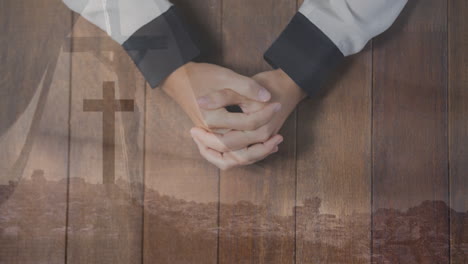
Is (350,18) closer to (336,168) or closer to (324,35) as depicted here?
(324,35)

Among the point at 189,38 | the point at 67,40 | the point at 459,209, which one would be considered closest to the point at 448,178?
the point at 459,209

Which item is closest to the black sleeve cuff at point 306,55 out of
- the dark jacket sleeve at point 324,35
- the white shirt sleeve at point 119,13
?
the dark jacket sleeve at point 324,35

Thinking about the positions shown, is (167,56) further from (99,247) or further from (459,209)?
(459,209)

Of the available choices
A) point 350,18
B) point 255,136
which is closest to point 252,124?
point 255,136

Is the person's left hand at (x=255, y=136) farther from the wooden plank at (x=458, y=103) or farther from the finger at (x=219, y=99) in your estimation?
the wooden plank at (x=458, y=103)

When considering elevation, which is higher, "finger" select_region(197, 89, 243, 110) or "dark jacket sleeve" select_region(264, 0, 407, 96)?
"dark jacket sleeve" select_region(264, 0, 407, 96)

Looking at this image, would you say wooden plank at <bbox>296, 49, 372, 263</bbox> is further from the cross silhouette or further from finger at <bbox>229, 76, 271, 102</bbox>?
the cross silhouette

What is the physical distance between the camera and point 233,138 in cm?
33

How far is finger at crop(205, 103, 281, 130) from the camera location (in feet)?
1.07

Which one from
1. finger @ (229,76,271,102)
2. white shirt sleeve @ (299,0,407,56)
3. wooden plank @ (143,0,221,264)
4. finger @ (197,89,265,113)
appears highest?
white shirt sleeve @ (299,0,407,56)

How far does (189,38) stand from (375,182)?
0.67 feet

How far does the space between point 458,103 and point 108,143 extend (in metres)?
0.31

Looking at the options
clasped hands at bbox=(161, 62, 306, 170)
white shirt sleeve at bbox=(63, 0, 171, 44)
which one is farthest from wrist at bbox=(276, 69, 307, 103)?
white shirt sleeve at bbox=(63, 0, 171, 44)

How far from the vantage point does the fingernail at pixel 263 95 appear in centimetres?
33
